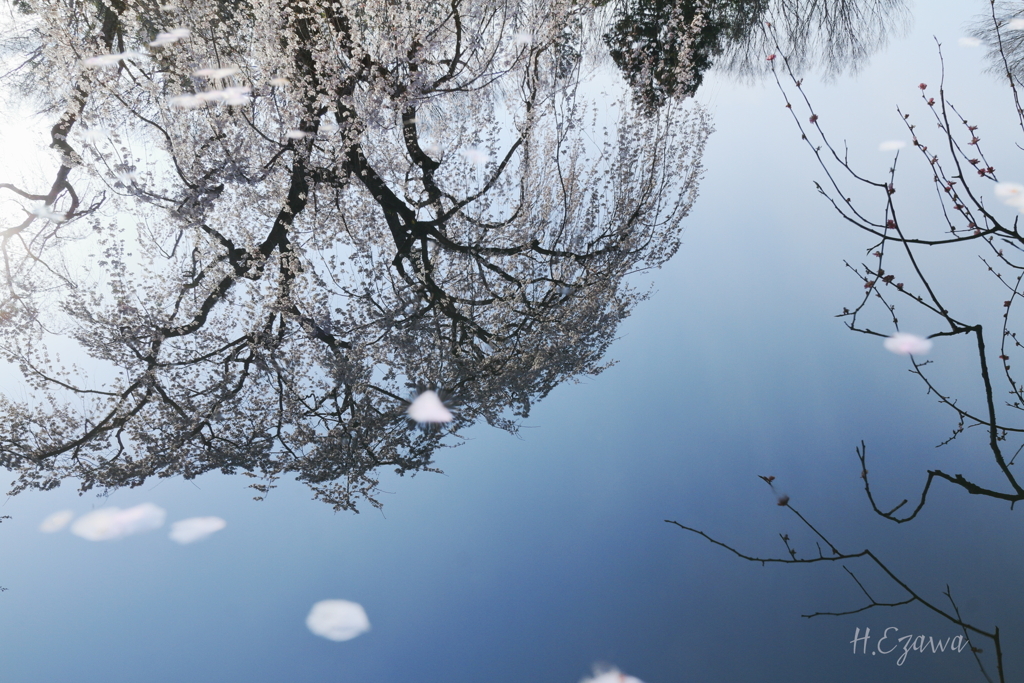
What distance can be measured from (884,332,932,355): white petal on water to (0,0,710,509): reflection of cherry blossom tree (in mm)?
1498

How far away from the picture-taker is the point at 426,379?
3.24 meters

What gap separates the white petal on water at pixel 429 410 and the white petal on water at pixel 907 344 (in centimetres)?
256

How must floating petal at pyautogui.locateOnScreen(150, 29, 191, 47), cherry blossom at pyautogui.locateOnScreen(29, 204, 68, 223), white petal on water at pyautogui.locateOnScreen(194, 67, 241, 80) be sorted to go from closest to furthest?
1. cherry blossom at pyautogui.locateOnScreen(29, 204, 68, 223)
2. white petal on water at pyautogui.locateOnScreen(194, 67, 241, 80)
3. floating petal at pyautogui.locateOnScreen(150, 29, 191, 47)

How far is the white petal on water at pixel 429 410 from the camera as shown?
308 cm

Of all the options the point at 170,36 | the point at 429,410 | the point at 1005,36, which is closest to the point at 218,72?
the point at 170,36

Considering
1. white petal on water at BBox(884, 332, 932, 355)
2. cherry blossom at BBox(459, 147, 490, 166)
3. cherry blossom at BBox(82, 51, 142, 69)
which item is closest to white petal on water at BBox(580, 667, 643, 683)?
white petal on water at BBox(884, 332, 932, 355)

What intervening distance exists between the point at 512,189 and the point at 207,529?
10.4ft

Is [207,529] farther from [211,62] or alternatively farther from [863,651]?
[211,62]

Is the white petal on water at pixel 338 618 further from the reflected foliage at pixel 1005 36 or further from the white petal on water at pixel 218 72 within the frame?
the reflected foliage at pixel 1005 36

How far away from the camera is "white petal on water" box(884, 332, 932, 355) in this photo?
3.22 meters

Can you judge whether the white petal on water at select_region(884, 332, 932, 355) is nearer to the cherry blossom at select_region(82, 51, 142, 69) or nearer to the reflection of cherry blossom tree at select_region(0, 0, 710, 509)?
the reflection of cherry blossom tree at select_region(0, 0, 710, 509)

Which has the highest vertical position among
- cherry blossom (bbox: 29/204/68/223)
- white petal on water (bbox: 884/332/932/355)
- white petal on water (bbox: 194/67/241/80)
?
white petal on water (bbox: 194/67/241/80)

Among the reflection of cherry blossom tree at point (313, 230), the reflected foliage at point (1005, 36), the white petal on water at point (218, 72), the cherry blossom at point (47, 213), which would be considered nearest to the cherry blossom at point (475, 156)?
the reflection of cherry blossom tree at point (313, 230)

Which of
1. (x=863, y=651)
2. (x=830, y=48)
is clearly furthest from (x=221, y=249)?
(x=830, y=48)
